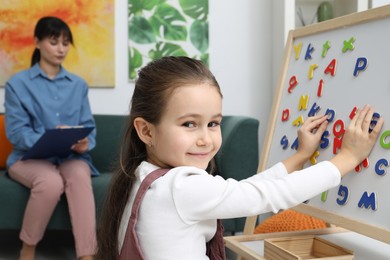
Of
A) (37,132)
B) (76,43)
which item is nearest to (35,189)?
(37,132)

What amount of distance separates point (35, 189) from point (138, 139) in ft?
4.43

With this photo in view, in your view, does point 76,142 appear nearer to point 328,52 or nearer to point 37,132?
point 37,132

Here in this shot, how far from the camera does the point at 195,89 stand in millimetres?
1095

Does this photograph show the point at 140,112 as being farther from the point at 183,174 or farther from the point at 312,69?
the point at 312,69

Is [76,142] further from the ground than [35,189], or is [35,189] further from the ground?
[76,142]

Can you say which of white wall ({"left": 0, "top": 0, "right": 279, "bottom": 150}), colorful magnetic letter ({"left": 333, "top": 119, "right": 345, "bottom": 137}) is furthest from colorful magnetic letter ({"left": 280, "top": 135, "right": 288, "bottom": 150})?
white wall ({"left": 0, "top": 0, "right": 279, "bottom": 150})

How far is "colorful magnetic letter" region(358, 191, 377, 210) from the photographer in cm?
117

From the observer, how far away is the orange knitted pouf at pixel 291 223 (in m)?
1.77

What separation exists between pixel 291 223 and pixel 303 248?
51 centimetres

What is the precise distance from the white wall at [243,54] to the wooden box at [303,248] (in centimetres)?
211

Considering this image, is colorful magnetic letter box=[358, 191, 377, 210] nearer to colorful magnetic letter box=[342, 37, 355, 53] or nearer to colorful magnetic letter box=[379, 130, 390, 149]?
colorful magnetic letter box=[379, 130, 390, 149]

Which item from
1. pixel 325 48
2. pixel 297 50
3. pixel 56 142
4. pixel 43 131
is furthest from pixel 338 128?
pixel 43 131

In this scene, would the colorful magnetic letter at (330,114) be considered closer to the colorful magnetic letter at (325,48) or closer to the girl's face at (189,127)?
the colorful magnetic letter at (325,48)

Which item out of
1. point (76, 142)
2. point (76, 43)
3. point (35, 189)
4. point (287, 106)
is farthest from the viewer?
point (76, 43)
